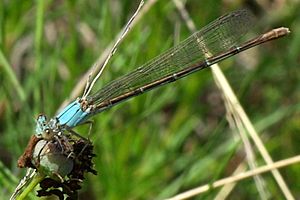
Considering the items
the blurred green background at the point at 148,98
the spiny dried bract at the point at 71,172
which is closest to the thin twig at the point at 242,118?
the blurred green background at the point at 148,98

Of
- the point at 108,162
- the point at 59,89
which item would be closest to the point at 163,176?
the point at 108,162

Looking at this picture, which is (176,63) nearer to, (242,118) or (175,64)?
(175,64)

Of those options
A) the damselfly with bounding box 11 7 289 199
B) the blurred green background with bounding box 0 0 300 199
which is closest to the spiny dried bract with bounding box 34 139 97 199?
the damselfly with bounding box 11 7 289 199

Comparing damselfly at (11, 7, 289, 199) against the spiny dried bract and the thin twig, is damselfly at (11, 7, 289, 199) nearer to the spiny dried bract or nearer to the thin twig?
the thin twig

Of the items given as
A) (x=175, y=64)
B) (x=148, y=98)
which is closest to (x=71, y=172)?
(x=175, y=64)

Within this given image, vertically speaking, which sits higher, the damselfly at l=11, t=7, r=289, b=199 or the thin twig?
the damselfly at l=11, t=7, r=289, b=199

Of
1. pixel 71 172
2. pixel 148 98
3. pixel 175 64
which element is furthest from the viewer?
pixel 148 98

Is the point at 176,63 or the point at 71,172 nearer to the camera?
the point at 71,172

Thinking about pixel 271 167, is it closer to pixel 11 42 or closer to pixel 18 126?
pixel 18 126

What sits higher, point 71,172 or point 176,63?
point 176,63
